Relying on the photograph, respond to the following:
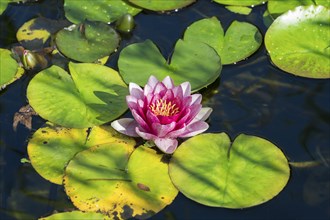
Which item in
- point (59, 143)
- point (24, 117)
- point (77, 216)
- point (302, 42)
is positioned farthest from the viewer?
point (302, 42)

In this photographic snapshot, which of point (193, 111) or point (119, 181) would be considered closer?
point (119, 181)

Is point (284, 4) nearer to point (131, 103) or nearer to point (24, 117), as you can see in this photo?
point (131, 103)

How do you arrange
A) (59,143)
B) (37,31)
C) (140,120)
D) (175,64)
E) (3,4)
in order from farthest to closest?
(3,4) → (37,31) → (175,64) → (59,143) → (140,120)

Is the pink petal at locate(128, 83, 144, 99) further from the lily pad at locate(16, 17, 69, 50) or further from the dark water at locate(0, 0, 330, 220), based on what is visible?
the lily pad at locate(16, 17, 69, 50)

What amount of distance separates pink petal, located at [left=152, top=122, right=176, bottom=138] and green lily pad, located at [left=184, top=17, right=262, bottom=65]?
0.76 metres

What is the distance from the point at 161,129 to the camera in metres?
3.13

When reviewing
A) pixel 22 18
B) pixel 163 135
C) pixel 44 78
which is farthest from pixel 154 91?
pixel 22 18

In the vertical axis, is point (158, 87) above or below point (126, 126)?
above

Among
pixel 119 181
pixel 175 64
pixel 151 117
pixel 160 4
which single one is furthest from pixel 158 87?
pixel 160 4

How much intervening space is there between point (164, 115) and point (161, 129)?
90 mm

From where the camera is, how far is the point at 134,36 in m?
4.00

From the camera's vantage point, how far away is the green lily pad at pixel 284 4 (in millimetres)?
4023

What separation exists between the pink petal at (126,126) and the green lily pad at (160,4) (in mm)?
1078

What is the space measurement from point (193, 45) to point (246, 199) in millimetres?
1181
